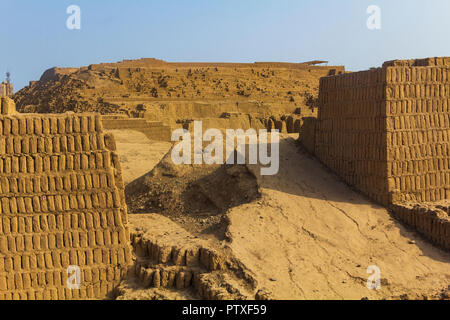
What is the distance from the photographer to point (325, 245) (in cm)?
628

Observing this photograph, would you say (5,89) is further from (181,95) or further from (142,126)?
(142,126)

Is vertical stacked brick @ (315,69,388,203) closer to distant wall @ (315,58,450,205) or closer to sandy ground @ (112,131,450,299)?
distant wall @ (315,58,450,205)

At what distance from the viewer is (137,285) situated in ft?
18.3

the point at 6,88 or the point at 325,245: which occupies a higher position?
the point at 6,88

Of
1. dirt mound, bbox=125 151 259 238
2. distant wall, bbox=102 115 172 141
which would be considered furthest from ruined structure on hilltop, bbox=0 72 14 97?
dirt mound, bbox=125 151 259 238

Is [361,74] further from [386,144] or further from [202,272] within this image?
[202,272]

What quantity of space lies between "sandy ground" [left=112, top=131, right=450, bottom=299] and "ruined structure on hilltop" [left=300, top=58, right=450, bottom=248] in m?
0.37

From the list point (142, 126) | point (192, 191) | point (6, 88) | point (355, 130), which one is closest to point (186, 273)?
point (192, 191)

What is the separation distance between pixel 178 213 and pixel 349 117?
3.49 metres

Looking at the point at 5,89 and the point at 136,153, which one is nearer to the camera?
the point at 136,153

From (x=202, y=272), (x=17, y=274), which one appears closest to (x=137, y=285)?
(x=202, y=272)

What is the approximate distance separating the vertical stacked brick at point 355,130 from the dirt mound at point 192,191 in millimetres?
1659

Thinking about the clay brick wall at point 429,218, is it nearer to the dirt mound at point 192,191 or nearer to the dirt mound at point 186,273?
the dirt mound at point 192,191

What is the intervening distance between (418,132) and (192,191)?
4121mm
